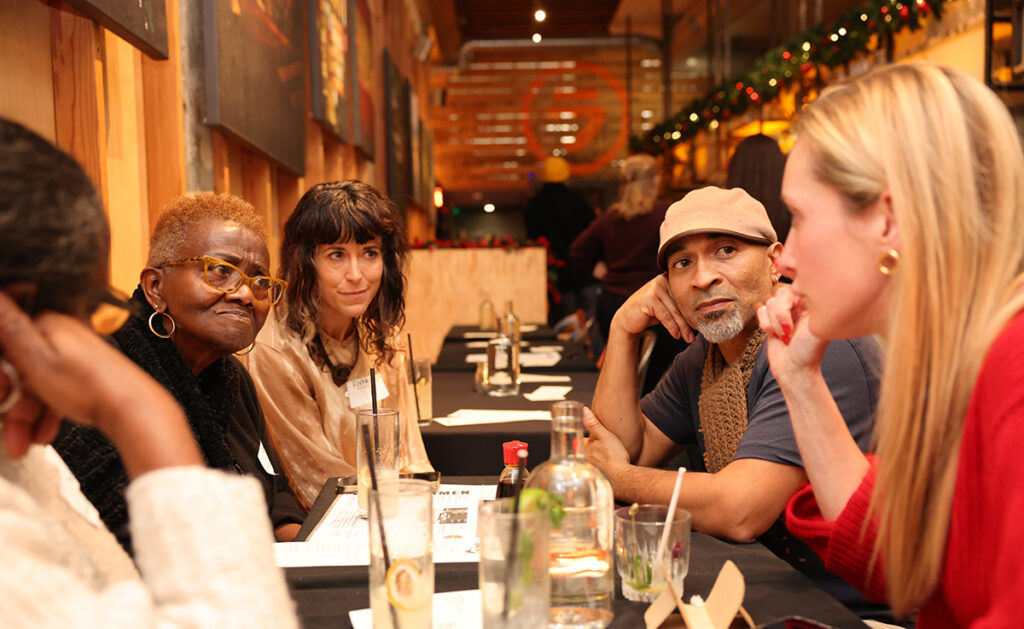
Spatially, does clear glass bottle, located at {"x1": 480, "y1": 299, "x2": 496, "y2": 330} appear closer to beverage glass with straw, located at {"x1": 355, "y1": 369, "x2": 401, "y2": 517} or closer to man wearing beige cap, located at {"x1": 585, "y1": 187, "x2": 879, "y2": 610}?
man wearing beige cap, located at {"x1": 585, "y1": 187, "x2": 879, "y2": 610}

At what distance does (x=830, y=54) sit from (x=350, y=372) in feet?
18.2

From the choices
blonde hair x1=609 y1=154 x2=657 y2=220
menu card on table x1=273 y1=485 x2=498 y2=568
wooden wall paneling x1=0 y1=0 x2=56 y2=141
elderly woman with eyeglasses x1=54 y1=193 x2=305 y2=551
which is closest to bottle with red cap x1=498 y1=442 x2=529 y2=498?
menu card on table x1=273 y1=485 x2=498 y2=568

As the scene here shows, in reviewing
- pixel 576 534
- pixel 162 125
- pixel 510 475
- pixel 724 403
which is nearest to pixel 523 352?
pixel 162 125

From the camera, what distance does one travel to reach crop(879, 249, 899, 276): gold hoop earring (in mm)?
999

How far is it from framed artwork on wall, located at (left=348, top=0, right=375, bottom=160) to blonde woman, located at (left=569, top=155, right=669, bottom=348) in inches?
68.2

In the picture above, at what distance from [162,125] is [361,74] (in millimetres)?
3588

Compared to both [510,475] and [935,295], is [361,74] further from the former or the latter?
[935,295]

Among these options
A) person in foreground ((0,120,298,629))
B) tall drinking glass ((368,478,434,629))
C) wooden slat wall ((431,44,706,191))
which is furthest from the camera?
wooden slat wall ((431,44,706,191))

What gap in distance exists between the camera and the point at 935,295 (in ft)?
3.05

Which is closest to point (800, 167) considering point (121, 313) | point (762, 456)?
point (762, 456)

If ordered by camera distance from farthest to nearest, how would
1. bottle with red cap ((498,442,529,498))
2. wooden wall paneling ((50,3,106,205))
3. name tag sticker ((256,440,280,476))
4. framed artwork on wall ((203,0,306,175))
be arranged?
1. framed artwork on wall ((203,0,306,175))
2. name tag sticker ((256,440,280,476))
3. wooden wall paneling ((50,3,106,205))
4. bottle with red cap ((498,442,529,498))

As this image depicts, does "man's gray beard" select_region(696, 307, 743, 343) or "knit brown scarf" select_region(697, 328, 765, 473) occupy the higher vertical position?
"man's gray beard" select_region(696, 307, 743, 343)

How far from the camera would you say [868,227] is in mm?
1017

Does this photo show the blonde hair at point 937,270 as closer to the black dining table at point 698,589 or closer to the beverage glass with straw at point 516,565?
the black dining table at point 698,589
